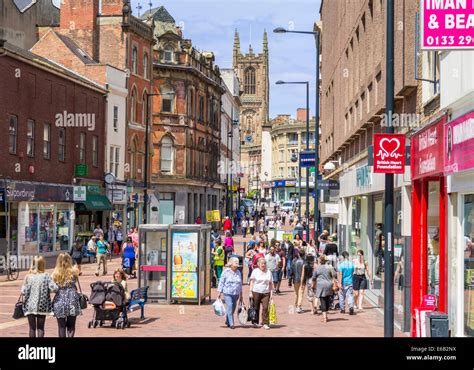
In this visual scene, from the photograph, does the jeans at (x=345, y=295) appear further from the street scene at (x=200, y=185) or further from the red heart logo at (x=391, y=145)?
the red heart logo at (x=391, y=145)

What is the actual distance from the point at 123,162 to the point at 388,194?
42179 mm

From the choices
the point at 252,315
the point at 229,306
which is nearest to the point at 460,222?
the point at 252,315

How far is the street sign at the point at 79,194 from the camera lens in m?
42.8

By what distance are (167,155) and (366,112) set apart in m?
45.3

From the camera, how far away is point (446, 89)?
14.5m

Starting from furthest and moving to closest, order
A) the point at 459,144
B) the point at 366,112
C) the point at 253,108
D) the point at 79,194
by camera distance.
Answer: the point at 253,108
the point at 79,194
the point at 366,112
the point at 459,144

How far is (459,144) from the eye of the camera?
1309cm

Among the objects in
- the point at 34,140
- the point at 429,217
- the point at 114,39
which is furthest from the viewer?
the point at 114,39

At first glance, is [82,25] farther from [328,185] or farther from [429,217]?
[429,217]

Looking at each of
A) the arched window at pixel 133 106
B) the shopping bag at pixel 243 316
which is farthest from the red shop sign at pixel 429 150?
the arched window at pixel 133 106

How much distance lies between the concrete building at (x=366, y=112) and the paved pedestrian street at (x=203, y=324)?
3.80 ft

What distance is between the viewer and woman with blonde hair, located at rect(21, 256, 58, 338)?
1318 centimetres

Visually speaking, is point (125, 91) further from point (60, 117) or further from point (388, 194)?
point (388, 194)
